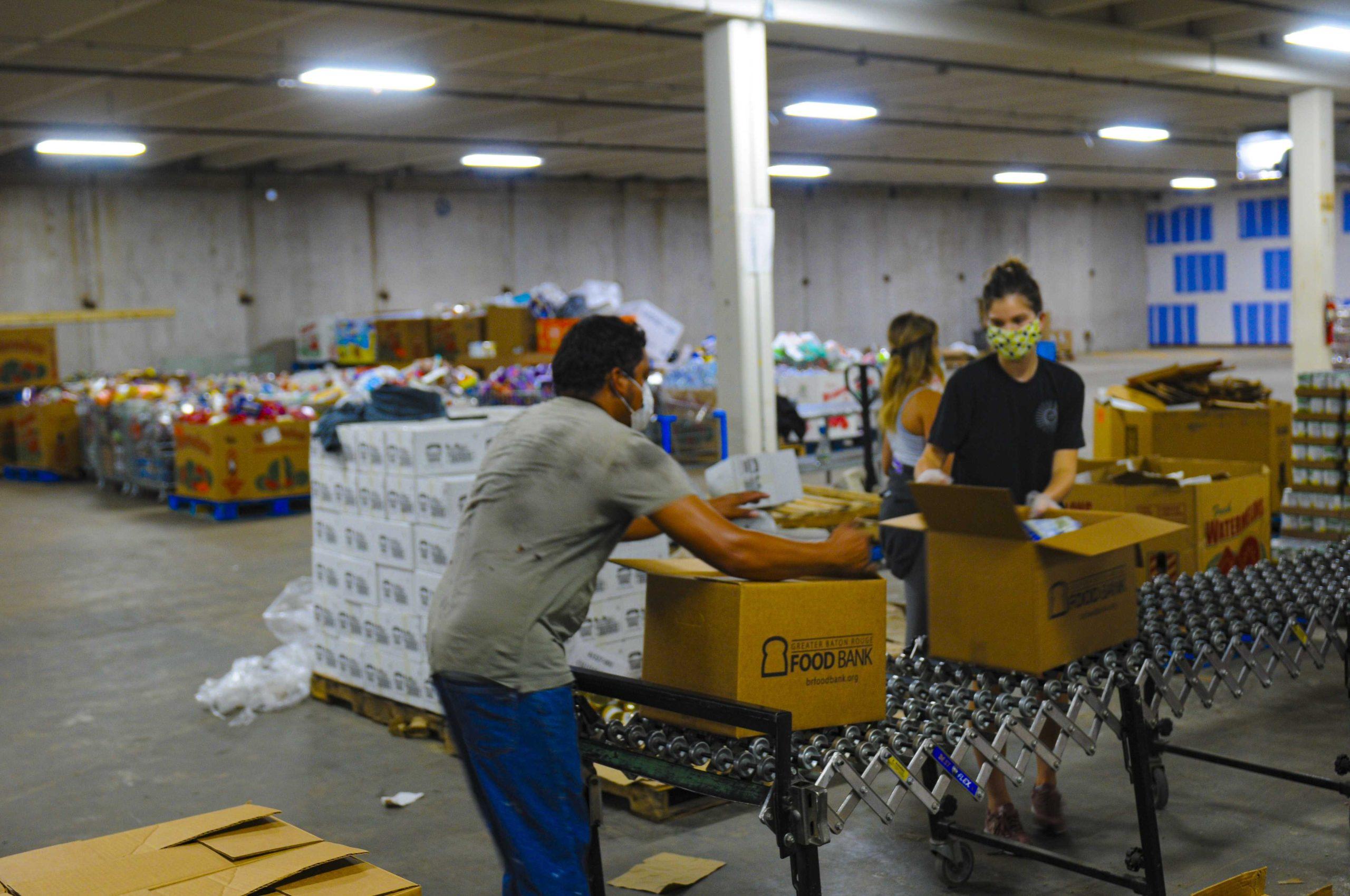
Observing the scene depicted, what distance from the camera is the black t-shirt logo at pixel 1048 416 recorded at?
3703 millimetres

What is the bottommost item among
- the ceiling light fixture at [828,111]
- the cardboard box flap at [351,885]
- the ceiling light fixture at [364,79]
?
the cardboard box flap at [351,885]

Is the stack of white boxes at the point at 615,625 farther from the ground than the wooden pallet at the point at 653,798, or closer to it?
farther from the ground

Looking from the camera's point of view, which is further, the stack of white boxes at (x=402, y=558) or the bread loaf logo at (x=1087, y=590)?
the stack of white boxes at (x=402, y=558)

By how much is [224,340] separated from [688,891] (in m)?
15.9

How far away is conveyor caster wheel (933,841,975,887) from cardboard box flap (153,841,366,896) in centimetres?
164

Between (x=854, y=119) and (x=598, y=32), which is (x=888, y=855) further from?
(x=854, y=119)

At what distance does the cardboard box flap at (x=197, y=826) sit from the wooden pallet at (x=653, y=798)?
1399 millimetres

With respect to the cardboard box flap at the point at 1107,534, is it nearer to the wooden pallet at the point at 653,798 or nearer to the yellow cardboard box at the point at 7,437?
the wooden pallet at the point at 653,798

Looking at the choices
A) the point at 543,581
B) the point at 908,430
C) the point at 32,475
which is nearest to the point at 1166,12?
the point at 908,430

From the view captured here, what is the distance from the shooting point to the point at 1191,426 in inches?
291

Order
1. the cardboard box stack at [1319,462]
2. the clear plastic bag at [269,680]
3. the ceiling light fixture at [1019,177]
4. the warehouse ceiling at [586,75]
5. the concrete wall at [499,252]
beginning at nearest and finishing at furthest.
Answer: the clear plastic bag at [269,680]
the cardboard box stack at [1319,462]
the warehouse ceiling at [586,75]
the concrete wall at [499,252]
the ceiling light fixture at [1019,177]

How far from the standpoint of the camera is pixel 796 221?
23.6 metres

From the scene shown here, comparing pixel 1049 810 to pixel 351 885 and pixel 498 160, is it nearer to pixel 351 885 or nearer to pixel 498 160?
pixel 351 885

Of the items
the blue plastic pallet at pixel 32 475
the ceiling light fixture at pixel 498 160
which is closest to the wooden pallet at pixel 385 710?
the blue plastic pallet at pixel 32 475
